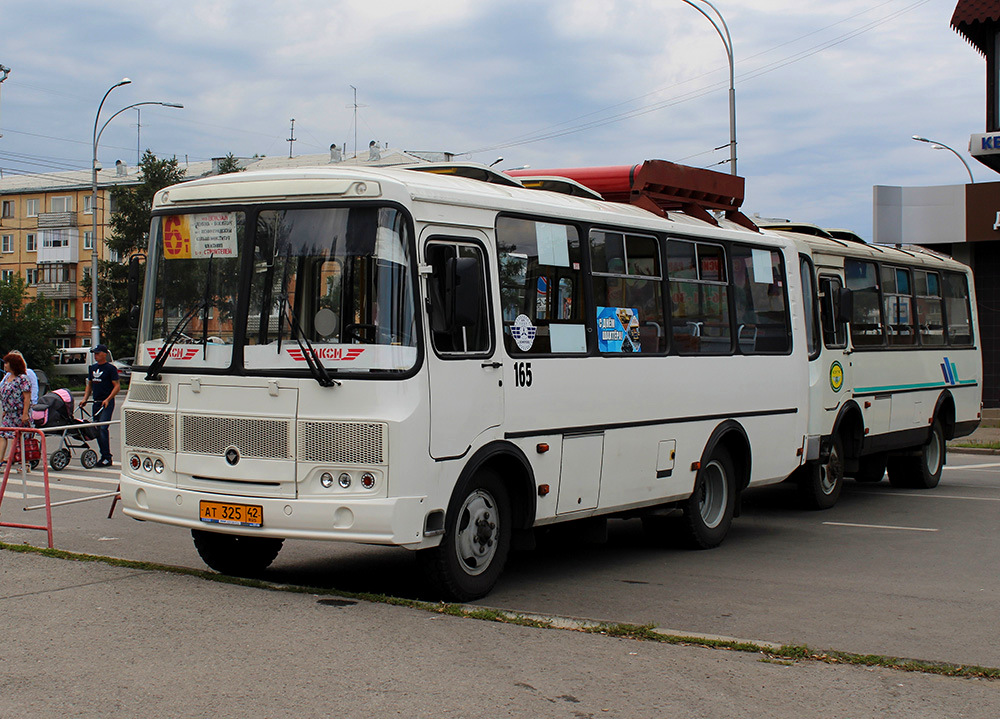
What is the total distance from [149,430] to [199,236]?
1.36 m

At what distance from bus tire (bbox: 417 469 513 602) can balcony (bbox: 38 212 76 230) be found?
3655 inches

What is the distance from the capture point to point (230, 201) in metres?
8.11

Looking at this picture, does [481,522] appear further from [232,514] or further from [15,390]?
[15,390]

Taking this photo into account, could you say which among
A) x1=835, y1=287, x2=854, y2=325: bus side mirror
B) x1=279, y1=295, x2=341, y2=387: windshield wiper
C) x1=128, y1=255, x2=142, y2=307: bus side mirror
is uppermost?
A: x1=835, y1=287, x2=854, y2=325: bus side mirror

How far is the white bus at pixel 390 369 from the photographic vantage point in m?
7.51

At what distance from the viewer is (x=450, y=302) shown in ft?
25.7

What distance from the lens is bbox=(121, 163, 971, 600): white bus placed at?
7.51 metres

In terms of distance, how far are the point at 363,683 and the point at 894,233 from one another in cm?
2836

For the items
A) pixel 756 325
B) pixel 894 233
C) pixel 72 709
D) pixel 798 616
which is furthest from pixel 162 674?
pixel 894 233

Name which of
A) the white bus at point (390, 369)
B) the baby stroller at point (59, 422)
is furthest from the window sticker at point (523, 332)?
the baby stroller at point (59, 422)

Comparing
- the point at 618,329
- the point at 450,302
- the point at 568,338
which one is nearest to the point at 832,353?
the point at 618,329

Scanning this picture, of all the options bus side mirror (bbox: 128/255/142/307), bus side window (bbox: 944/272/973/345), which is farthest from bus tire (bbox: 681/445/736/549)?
bus side window (bbox: 944/272/973/345)

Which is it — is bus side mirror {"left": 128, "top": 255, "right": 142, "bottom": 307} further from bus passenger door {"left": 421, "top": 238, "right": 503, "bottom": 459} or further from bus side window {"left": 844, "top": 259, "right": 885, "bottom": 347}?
bus side window {"left": 844, "top": 259, "right": 885, "bottom": 347}

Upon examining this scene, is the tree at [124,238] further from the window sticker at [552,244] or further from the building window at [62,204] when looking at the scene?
the window sticker at [552,244]
